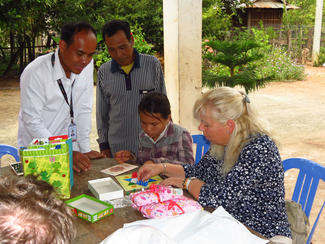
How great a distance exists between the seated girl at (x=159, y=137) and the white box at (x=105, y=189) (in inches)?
17.5

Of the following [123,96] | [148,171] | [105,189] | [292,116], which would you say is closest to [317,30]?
[292,116]

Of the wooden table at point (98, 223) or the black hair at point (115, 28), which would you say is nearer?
the wooden table at point (98, 223)

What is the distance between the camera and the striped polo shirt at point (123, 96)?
112 inches

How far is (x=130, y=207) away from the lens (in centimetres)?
171

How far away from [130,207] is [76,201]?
0.84 ft

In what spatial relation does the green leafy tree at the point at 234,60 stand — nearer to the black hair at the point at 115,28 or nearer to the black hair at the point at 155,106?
the black hair at the point at 115,28

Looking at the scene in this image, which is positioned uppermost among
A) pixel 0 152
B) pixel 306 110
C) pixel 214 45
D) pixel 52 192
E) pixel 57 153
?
pixel 214 45

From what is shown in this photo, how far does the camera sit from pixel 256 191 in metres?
1.70

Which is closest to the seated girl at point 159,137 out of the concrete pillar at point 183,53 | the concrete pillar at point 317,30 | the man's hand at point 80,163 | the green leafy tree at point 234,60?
the man's hand at point 80,163

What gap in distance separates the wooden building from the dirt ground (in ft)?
12.1

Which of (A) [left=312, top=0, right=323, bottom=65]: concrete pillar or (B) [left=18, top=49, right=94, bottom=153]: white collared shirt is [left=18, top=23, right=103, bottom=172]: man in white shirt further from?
(A) [left=312, top=0, right=323, bottom=65]: concrete pillar

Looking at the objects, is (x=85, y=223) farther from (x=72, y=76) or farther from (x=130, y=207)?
(x=72, y=76)

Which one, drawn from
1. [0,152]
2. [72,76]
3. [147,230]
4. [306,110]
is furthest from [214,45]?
[306,110]

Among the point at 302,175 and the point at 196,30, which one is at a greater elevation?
the point at 196,30
